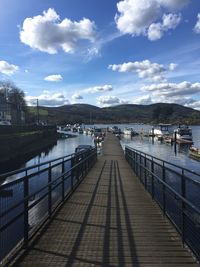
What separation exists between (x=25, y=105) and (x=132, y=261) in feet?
423

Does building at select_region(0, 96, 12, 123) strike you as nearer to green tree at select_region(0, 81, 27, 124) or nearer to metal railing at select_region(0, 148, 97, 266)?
green tree at select_region(0, 81, 27, 124)

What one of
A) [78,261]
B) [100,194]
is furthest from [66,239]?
[100,194]

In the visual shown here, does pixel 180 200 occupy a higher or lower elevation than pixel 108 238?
higher

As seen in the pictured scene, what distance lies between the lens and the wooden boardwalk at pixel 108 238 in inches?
235

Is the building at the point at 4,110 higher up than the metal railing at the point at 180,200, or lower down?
higher up

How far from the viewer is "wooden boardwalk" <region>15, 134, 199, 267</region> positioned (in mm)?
5973

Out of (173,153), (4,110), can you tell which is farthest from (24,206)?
(4,110)

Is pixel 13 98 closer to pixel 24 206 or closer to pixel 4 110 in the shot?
pixel 4 110

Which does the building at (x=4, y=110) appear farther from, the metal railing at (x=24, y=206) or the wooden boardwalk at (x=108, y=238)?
the wooden boardwalk at (x=108, y=238)

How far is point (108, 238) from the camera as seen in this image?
7.23m

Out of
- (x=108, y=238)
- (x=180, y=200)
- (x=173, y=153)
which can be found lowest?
(x=173, y=153)

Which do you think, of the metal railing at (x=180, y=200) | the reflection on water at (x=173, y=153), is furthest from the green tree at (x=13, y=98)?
the metal railing at (x=180, y=200)

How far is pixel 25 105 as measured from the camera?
13188cm

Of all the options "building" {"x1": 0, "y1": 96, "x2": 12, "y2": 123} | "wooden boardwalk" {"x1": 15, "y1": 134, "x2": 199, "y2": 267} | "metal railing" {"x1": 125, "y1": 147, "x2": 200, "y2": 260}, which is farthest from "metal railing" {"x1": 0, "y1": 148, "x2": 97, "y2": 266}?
"building" {"x1": 0, "y1": 96, "x2": 12, "y2": 123}
